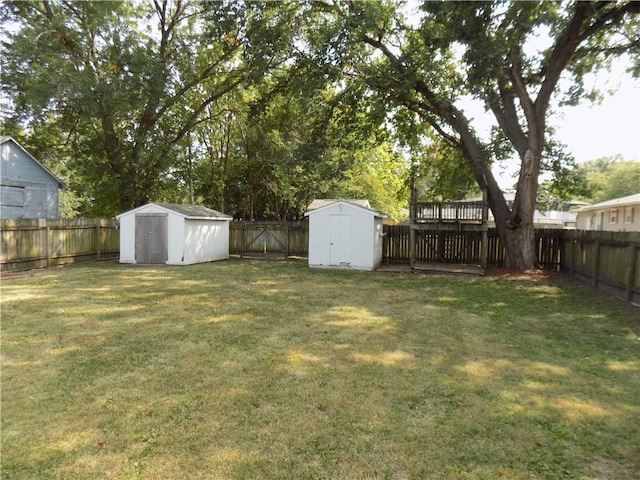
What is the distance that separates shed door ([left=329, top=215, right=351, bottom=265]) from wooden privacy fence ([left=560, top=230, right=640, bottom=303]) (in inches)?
275

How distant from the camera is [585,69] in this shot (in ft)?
45.3

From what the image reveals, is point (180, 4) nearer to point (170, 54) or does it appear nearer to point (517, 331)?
point (170, 54)

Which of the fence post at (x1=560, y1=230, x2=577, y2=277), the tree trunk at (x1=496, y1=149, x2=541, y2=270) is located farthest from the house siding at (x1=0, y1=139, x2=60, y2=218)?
the fence post at (x1=560, y1=230, x2=577, y2=277)

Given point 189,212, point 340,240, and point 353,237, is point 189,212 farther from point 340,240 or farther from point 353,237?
point 353,237

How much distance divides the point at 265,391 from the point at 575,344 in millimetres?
4274

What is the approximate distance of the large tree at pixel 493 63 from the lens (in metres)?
9.66

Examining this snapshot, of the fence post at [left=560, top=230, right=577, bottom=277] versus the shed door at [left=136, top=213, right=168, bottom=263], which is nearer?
the fence post at [left=560, top=230, right=577, bottom=277]

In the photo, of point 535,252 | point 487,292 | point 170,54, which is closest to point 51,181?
point 170,54

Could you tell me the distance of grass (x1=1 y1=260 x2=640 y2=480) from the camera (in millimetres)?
2574

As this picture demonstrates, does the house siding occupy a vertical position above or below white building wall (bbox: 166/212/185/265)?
above

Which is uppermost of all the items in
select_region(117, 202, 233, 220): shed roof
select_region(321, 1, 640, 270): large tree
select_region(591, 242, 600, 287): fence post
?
select_region(321, 1, 640, 270): large tree

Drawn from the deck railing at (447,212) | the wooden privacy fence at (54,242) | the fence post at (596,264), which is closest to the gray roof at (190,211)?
the wooden privacy fence at (54,242)

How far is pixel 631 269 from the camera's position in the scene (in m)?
7.48

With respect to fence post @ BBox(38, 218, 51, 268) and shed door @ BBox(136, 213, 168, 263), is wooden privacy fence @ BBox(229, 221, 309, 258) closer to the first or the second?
shed door @ BBox(136, 213, 168, 263)
